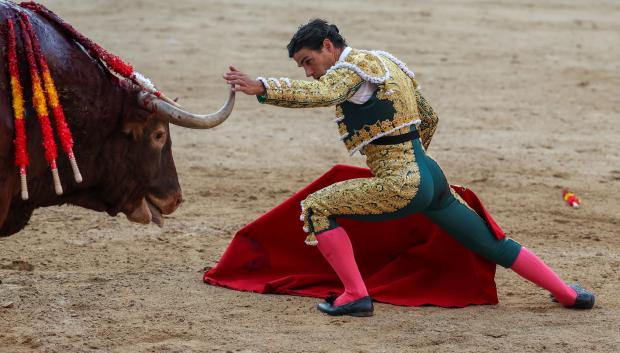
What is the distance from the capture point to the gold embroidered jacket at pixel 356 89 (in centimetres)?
497

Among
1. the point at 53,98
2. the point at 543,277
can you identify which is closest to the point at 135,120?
the point at 53,98

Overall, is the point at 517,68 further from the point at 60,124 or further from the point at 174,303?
the point at 60,124

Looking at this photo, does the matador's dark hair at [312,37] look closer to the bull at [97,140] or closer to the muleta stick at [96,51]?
the bull at [97,140]

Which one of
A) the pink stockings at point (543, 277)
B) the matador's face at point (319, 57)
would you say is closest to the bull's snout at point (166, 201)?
the matador's face at point (319, 57)

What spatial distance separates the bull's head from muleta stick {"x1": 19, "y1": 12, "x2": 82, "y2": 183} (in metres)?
0.37

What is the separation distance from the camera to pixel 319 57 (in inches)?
204

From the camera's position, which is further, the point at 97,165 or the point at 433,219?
the point at 433,219

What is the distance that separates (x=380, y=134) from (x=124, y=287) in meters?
1.48

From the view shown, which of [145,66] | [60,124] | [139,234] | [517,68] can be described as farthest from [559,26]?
[60,124]

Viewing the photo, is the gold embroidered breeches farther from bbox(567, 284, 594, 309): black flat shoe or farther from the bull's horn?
bbox(567, 284, 594, 309): black flat shoe

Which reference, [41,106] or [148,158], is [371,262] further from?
[41,106]

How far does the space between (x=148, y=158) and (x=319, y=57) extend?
86 centimetres

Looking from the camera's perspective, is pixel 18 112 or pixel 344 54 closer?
pixel 18 112

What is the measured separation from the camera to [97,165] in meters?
5.07
